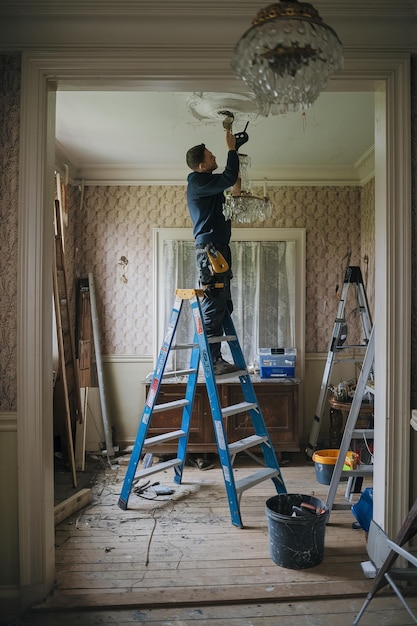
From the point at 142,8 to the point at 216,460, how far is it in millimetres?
3497

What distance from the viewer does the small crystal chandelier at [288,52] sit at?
123cm

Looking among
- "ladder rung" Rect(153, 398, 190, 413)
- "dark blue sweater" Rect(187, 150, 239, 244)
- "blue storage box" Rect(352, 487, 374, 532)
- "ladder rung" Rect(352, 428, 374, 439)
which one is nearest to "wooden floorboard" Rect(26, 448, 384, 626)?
"blue storage box" Rect(352, 487, 374, 532)

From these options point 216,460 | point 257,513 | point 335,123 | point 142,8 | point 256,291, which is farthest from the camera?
point 256,291

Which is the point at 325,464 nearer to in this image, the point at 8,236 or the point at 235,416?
the point at 235,416

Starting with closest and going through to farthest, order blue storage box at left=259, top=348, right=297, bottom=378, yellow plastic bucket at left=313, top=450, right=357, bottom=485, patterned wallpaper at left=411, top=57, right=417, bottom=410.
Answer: patterned wallpaper at left=411, top=57, right=417, bottom=410, yellow plastic bucket at left=313, top=450, right=357, bottom=485, blue storage box at left=259, top=348, right=297, bottom=378

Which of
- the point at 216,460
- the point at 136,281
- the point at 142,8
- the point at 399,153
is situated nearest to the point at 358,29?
the point at 399,153

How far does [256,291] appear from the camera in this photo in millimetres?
4777

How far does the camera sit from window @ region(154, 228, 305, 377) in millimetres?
4773

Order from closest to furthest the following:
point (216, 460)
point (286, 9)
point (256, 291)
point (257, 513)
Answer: point (286, 9)
point (257, 513)
point (216, 460)
point (256, 291)

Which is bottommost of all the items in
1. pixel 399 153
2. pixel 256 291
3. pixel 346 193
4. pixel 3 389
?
pixel 3 389

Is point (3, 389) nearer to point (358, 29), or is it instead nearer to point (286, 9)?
point (286, 9)

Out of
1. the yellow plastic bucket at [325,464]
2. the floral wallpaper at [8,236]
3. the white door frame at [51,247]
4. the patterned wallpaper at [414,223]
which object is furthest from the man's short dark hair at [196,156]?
the yellow plastic bucket at [325,464]

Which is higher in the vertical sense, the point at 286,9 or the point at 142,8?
the point at 142,8

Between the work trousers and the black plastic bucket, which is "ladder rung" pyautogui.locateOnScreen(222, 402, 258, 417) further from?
the black plastic bucket
